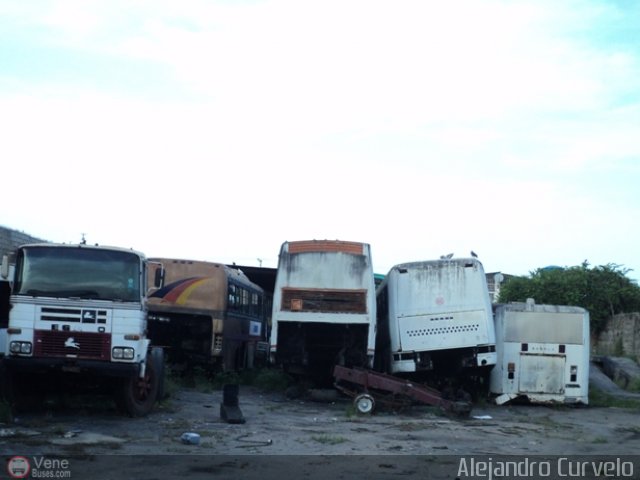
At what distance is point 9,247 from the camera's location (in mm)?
23281

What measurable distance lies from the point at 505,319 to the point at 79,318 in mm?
10626

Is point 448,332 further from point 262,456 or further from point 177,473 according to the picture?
point 177,473

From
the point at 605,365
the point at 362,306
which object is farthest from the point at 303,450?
the point at 605,365

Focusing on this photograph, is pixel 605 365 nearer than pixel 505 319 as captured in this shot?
No

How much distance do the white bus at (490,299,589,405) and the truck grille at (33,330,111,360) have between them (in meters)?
10.2

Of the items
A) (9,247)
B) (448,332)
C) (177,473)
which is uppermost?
(9,247)

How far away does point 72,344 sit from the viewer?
43.7ft

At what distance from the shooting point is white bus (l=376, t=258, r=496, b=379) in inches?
754

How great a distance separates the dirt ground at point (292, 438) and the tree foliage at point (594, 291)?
2018 centimetres

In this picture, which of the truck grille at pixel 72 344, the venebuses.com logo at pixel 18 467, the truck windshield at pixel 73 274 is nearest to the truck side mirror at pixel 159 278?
the truck windshield at pixel 73 274

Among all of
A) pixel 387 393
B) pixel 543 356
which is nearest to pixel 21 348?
pixel 387 393

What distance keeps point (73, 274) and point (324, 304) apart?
6850mm

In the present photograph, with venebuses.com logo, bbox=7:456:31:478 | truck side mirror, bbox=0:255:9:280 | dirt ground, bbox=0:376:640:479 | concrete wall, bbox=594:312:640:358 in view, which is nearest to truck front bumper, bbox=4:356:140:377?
dirt ground, bbox=0:376:640:479

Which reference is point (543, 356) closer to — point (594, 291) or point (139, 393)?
point (139, 393)
